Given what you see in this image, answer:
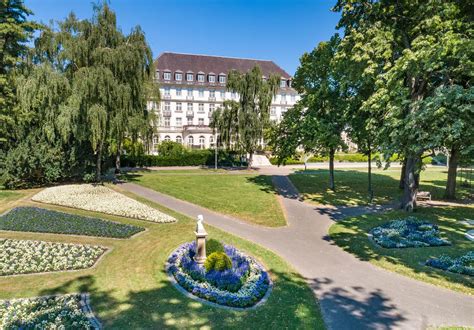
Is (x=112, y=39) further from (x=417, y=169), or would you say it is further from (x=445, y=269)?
(x=445, y=269)

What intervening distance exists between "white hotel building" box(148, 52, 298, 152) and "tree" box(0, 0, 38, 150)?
113ft

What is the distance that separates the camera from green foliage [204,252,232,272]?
386 inches

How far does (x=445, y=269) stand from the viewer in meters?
10.8

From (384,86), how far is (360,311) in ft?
42.0

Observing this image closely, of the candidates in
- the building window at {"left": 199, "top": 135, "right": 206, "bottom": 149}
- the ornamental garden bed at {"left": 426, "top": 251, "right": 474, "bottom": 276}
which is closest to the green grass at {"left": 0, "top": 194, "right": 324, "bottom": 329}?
the ornamental garden bed at {"left": 426, "top": 251, "right": 474, "bottom": 276}

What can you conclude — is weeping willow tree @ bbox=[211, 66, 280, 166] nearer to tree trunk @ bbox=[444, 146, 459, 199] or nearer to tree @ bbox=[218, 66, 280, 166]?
tree @ bbox=[218, 66, 280, 166]

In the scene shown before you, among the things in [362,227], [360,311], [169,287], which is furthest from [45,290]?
[362,227]

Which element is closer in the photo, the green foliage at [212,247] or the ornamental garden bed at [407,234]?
the green foliage at [212,247]

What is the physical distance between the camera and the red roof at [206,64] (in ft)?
209

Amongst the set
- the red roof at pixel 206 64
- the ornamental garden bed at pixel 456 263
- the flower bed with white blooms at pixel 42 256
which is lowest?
the flower bed with white blooms at pixel 42 256

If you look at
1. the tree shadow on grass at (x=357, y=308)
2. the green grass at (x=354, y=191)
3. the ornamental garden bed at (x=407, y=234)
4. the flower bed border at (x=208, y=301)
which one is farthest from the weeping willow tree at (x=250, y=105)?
the tree shadow on grass at (x=357, y=308)

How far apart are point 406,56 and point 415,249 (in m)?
9.35

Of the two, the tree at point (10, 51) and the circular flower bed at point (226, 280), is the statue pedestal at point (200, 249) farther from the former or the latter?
the tree at point (10, 51)

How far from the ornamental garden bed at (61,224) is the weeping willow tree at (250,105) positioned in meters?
25.9
